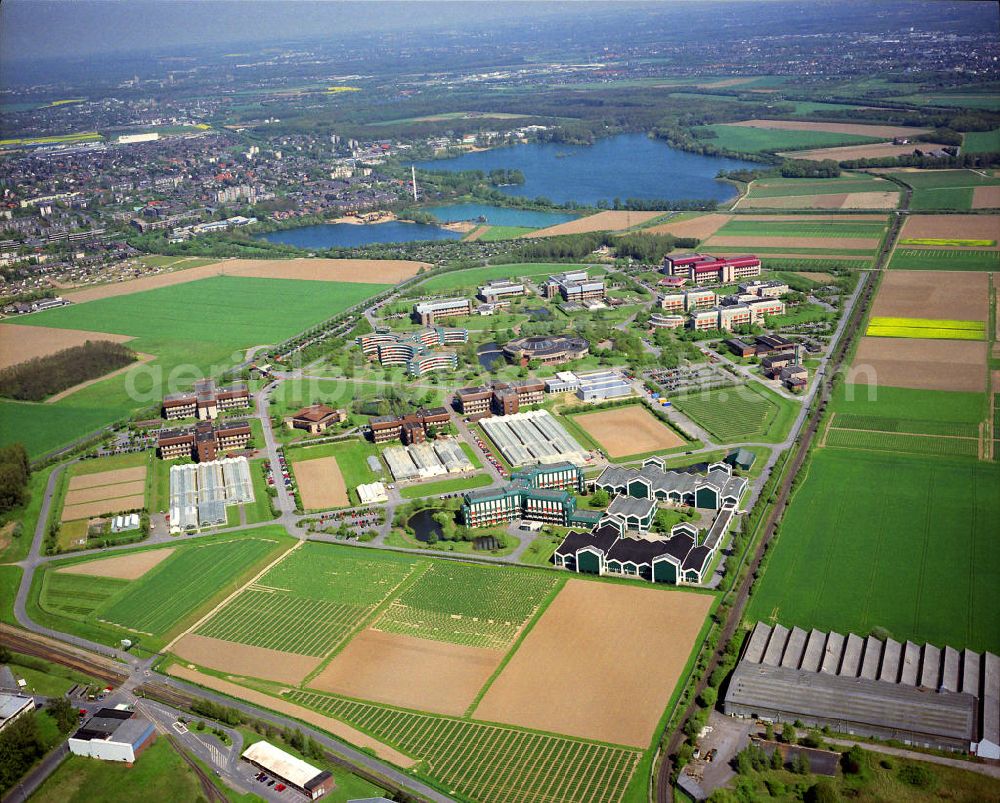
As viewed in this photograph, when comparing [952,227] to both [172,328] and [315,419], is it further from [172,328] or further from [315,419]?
[172,328]

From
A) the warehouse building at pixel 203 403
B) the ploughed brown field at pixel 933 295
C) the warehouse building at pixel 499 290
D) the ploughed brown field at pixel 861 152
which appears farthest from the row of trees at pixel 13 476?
the ploughed brown field at pixel 861 152

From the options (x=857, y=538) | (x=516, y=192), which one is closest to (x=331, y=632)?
(x=857, y=538)

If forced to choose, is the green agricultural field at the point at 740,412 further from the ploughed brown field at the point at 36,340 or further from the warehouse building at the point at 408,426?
the ploughed brown field at the point at 36,340

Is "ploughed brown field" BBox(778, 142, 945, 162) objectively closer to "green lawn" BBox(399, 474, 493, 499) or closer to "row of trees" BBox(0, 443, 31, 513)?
"green lawn" BBox(399, 474, 493, 499)

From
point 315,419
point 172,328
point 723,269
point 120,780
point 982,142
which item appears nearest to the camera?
point 120,780

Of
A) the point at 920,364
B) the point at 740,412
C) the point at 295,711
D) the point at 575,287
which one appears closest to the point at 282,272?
the point at 575,287
